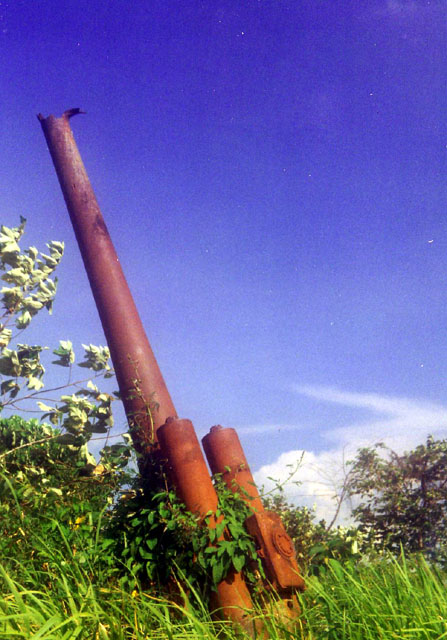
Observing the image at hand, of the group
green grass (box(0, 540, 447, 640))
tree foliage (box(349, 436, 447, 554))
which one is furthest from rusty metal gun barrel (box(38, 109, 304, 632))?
tree foliage (box(349, 436, 447, 554))

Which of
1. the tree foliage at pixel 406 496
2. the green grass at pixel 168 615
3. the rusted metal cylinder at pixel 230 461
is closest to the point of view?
the green grass at pixel 168 615

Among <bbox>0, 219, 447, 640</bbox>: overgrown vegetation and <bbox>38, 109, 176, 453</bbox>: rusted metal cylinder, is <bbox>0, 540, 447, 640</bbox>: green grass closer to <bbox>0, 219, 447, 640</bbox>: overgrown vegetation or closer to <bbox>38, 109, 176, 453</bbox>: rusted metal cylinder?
<bbox>0, 219, 447, 640</bbox>: overgrown vegetation

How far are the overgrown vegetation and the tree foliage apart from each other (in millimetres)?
968

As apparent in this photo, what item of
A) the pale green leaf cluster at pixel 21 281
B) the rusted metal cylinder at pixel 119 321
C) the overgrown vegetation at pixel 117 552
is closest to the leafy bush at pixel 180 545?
the overgrown vegetation at pixel 117 552

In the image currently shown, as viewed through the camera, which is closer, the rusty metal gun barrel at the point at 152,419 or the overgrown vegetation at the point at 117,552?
the overgrown vegetation at the point at 117,552

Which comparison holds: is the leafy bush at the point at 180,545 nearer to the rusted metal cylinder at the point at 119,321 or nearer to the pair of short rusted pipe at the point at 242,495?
the pair of short rusted pipe at the point at 242,495

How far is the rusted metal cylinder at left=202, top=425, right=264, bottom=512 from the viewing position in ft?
13.6

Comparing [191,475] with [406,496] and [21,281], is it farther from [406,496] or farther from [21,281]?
[406,496]

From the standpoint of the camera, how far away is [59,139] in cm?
548

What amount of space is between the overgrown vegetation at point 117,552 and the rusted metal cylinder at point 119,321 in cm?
34

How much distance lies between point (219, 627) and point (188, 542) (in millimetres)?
549

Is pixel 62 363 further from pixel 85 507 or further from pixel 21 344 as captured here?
pixel 85 507

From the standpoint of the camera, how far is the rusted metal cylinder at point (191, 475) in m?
3.39

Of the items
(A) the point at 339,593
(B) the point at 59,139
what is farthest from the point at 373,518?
(B) the point at 59,139
